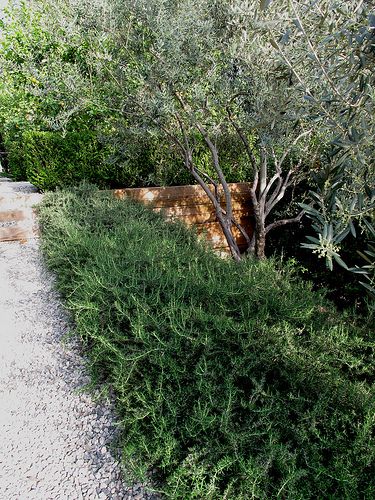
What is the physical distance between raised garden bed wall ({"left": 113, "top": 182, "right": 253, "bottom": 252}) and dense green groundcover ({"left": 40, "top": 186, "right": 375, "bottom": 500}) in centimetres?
265

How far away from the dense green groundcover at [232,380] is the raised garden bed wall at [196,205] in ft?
8.69

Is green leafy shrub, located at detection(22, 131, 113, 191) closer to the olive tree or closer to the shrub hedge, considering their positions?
the shrub hedge

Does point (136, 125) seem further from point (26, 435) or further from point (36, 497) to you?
point (36, 497)

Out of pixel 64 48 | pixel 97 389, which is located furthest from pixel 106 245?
pixel 64 48

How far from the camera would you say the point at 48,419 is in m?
2.46

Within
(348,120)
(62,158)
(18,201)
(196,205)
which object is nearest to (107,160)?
(62,158)

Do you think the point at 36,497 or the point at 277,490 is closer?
the point at 277,490

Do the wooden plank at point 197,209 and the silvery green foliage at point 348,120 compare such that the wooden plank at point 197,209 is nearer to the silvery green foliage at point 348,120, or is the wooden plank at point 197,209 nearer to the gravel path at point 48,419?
the gravel path at point 48,419

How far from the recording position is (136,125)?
4.80 metres

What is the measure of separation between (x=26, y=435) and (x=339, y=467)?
1.88m

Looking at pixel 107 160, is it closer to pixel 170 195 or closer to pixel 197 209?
pixel 170 195

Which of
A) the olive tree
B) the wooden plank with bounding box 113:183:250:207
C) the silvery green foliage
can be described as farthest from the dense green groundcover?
the wooden plank with bounding box 113:183:250:207

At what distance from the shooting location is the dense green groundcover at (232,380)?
1817 mm

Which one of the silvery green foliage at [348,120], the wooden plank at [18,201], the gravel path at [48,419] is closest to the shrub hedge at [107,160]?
the wooden plank at [18,201]
